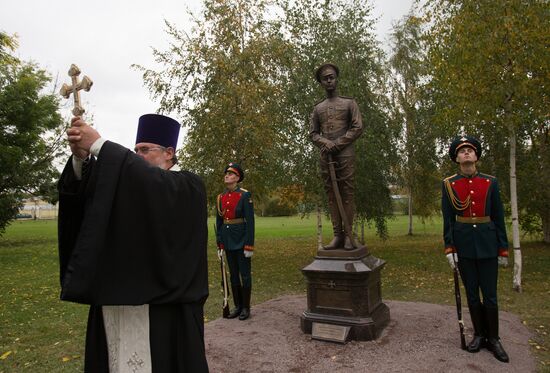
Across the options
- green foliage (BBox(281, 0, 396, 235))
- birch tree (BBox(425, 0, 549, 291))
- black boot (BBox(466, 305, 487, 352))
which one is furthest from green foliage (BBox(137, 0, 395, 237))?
black boot (BBox(466, 305, 487, 352))

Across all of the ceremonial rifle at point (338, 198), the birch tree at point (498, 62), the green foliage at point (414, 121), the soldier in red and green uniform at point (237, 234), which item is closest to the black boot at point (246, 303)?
the soldier in red and green uniform at point (237, 234)

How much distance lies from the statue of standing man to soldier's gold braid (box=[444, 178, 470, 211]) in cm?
148

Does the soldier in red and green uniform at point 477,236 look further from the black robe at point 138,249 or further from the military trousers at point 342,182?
the black robe at point 138,249

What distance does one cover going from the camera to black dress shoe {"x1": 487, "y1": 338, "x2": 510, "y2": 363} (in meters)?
4.62

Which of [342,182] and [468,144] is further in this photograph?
[342,182]

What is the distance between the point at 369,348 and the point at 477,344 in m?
1.23

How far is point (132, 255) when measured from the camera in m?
2.27

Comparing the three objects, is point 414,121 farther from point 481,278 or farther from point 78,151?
point 78,151

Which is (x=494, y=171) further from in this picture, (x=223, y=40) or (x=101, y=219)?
(x=101, y=219)

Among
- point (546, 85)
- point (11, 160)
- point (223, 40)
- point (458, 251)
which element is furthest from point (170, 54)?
point (458, 251)

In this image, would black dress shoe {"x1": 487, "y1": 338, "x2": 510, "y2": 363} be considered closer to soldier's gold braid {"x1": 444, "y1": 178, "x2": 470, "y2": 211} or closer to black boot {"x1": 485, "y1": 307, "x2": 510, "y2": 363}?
black boot {"x1": 485, "y1": 307, "x2": 510, "y2": 363}

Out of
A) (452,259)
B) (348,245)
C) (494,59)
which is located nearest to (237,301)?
(348,245)

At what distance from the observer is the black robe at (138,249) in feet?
6.97

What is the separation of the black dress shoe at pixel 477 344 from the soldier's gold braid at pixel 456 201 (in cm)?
152
